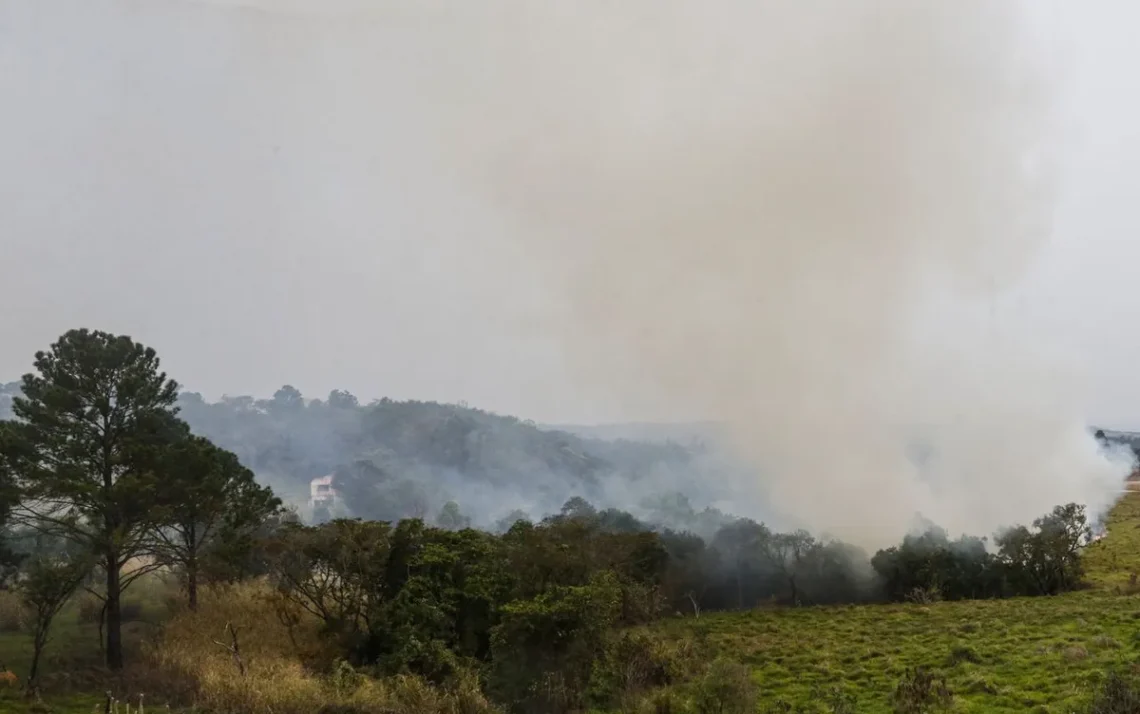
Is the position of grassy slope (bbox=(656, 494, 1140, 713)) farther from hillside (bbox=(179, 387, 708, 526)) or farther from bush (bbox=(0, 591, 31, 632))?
hillside (bbox=(179, 387, 708, 526))

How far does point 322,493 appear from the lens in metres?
106

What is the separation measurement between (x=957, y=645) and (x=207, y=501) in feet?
85.2

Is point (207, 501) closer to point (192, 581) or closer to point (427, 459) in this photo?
point (192, 581)

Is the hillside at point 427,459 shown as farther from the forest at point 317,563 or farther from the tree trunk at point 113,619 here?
the tree trunk at point 113,619

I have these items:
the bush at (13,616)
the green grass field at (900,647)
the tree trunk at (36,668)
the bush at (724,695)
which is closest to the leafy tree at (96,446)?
the tree trunk at (36,668)

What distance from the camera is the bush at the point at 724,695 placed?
54.3 ft

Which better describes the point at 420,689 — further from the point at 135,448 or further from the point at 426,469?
the point at 426,469

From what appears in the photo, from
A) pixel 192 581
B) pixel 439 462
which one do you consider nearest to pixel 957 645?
pixel 192 581

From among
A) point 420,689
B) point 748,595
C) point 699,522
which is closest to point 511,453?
point 699,522

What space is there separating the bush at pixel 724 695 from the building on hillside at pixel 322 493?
85214mm

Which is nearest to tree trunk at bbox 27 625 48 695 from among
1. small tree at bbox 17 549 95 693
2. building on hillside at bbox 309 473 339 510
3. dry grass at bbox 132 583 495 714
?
small tree at bbox 17 549 95 693

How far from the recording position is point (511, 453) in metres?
126

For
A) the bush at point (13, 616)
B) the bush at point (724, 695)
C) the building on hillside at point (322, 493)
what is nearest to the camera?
the bush at point (724, 695)

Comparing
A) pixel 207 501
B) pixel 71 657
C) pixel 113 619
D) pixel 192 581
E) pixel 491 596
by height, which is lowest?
pixel 71 657
